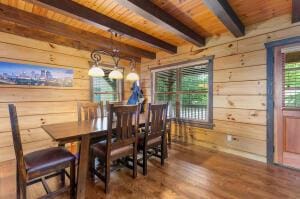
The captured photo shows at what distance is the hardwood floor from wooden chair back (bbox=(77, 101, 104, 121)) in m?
1.04

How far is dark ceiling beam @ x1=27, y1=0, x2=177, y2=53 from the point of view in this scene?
2077mm

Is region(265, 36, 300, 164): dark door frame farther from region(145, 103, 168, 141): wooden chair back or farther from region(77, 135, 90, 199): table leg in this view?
region(77, 135, 90, 199): table leg

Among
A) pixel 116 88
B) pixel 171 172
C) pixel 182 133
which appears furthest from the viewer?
pixel 116 88

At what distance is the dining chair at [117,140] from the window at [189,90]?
5.51 feet

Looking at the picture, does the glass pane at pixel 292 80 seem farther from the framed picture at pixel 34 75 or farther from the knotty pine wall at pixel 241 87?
the framed picture at pixel 34 75

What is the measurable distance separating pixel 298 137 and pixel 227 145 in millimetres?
1106

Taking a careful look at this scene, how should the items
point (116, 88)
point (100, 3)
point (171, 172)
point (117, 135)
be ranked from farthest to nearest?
point (116, 88), point (171, 172), point (100, 3), point (117, 135)

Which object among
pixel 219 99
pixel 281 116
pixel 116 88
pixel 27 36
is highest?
pixel 27 36

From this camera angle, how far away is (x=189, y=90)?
3943 millimetres

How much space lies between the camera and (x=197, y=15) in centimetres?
262

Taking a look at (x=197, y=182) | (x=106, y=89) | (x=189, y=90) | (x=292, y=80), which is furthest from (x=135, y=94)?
(x=292, y=80)

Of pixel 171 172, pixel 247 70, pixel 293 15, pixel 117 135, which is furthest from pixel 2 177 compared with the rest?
pixel 293 15

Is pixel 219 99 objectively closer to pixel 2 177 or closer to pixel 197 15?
pixel 197 15

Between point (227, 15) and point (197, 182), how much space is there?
2290 millimetres
